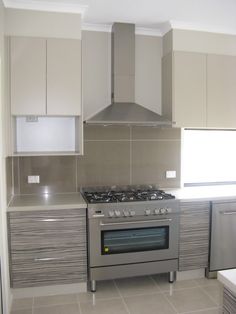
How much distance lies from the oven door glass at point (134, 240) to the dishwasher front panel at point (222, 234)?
0.54m

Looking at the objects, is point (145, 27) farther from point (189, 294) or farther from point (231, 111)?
point (189, 294)

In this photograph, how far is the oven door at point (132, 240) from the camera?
2.84 metres

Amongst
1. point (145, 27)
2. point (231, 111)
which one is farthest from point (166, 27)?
point (231, 111)

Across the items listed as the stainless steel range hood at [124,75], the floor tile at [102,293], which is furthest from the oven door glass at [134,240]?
the stainless steel range hood at [124,75]

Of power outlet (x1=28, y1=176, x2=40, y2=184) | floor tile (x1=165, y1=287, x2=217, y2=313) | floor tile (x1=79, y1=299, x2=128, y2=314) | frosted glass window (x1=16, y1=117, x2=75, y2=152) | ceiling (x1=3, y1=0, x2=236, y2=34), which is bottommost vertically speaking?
floor tile (x1=165, y1=287, x2=217, y2=313)

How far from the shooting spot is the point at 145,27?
3426 millimetres

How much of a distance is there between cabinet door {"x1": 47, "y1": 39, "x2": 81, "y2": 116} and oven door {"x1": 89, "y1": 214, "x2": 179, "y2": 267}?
1116mm

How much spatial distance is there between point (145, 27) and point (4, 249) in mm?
2698

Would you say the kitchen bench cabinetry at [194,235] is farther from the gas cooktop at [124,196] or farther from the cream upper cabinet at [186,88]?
the cream upper cabinet at [186,88]

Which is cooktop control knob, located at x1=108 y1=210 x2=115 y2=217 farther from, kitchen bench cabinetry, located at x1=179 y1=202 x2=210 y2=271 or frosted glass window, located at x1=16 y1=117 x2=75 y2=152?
frosted glass window, located at x1=16 y1=117 x2=75 y2=152

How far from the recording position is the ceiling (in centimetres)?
276

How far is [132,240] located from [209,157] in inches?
64.5

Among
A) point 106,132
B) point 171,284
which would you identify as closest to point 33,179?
point 106,132

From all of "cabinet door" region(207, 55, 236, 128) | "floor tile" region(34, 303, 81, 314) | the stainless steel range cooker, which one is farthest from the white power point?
"floor tile" region(34, 303, 81, 314)
